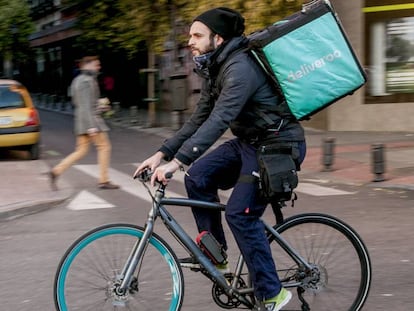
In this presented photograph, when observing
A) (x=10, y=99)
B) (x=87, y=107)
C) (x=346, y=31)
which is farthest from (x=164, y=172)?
(x=346, y=31)

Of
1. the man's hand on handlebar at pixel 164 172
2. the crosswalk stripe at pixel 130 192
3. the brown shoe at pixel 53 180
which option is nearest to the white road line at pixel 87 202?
the crosswalk stripe at pixel 130 192

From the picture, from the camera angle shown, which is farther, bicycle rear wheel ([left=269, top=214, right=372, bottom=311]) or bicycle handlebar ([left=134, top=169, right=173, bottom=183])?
bicycle rear wheel ([left=269, top=214, right=372, bottom=311])

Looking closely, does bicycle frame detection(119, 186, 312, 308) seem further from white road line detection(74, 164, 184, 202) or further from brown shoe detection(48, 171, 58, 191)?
brown shoe detection(48, 171, 58, 191)

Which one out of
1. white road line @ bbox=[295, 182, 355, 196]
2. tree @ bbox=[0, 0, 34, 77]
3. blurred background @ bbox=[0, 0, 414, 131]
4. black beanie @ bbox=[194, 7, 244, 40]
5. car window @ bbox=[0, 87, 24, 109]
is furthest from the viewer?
tree @ bbox=[0, 0, 34, 77]

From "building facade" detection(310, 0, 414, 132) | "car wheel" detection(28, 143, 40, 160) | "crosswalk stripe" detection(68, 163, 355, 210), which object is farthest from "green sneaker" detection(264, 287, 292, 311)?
"building facade" detection(310, 0, 414, 132)

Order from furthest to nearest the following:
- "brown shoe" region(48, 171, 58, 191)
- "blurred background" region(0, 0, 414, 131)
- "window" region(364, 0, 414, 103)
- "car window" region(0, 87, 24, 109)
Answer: "window" region(364, 0, 414, 103) < "blurred background" region(0, 0, 414, 131) < "car window" region(0, 87, 24, 109) < "brown shoe" region(48, 171, 58, 191)

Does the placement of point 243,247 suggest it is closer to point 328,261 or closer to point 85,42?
point 328,261

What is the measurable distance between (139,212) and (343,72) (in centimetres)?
486

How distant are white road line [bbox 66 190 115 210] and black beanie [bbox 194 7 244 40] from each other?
5.26m

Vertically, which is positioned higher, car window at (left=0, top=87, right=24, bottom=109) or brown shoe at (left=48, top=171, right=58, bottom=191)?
car window at (left=0, top=87, right=24, bottom=109)

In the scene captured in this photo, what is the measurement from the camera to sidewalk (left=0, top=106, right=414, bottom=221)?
8.88 meters

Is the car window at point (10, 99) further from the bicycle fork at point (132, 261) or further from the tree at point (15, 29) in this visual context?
the tree at point (15, 29)

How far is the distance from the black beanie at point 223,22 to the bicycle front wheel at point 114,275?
1145 mm

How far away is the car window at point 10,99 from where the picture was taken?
43.4 feet
